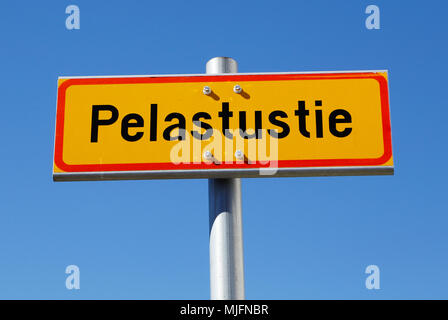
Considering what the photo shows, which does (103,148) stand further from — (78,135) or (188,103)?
(188,103)

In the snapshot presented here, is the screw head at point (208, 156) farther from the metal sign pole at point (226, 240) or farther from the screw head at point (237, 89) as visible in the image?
the screw head at point (237, 89)

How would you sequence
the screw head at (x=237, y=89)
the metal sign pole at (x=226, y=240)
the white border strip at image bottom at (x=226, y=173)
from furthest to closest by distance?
1. the screw head at (x=237, y=89)
2. the white border strip at image bottom at (x=226, y=173)
3. the metal sign pole at (x=226, y=240)

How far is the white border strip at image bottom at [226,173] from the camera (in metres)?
3.46

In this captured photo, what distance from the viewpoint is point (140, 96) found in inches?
148

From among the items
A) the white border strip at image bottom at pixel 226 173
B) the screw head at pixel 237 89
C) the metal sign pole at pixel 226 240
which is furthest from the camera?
the screw head at pixel 237 89

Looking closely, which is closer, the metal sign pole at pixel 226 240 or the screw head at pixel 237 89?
the metal sign pole at pixel 226 240

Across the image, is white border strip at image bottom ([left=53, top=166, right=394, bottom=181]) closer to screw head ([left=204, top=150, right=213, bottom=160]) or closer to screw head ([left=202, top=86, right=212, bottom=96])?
screw head ([left=204, top=150, right=213, bottom=160])

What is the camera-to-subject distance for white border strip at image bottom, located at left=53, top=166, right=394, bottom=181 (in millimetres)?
3463

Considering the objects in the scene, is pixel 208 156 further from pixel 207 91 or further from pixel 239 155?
pixel 207 91

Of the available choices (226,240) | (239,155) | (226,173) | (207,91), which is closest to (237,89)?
(207,91)

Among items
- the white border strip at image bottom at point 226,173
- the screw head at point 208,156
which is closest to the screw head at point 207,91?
the screw head at point 208,156

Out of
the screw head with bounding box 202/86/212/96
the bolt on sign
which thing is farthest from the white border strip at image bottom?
the screw head with bounding box 202/86/212/96
